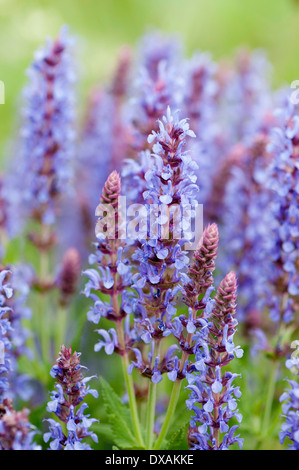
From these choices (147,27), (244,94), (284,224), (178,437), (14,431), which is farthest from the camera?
(147,27)

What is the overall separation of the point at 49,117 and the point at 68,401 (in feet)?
1.89

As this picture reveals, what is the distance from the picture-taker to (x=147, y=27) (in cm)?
216

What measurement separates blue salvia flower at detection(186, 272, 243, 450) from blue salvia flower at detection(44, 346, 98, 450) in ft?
0.38

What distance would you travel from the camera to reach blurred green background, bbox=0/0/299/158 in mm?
2016

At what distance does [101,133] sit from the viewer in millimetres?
1403

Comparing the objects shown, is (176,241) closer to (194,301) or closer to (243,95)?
(194,301)

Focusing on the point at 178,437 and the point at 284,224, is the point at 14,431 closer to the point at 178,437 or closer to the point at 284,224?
the point at 178,437

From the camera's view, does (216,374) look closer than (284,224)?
Yes

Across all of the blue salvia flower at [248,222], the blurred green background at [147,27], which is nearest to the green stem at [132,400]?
the blue salvia flower at [248,222]

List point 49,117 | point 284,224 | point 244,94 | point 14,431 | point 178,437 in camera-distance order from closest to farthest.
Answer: point 14,431 → point 178,437 → point 284,224 → point 49,117 → point 244,94

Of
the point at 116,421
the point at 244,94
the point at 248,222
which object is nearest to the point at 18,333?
the point at 116,421

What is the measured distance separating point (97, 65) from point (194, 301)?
72.7 inches

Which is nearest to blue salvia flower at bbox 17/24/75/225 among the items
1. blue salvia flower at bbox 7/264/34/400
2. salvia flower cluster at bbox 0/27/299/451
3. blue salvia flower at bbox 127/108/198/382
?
salvia flower cluster at bbox 0/27/299/451

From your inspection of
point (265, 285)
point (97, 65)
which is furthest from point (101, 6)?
point (265, 285)
